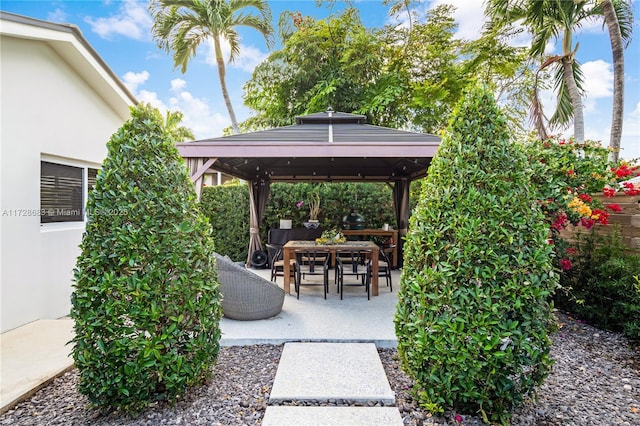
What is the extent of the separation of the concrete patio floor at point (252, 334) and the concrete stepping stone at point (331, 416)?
50.3 inches

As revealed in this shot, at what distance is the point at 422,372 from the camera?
2.49m

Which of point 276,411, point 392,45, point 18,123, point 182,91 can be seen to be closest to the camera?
point 276,411

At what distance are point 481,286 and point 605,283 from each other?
3.12 m

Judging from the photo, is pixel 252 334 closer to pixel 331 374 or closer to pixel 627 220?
pixel 331 374

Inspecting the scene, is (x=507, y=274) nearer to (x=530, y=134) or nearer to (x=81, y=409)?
(x=81, y=409)

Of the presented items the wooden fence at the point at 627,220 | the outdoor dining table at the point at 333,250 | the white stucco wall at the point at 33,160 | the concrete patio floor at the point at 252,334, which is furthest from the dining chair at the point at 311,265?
the wooden fence at the point at 627,220

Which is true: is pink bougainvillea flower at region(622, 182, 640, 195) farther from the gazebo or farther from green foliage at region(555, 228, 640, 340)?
the gazebo

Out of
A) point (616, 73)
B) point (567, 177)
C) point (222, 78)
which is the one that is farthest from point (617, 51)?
point (222, 78)

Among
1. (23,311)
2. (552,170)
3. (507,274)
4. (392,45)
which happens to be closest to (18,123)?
(23,311)

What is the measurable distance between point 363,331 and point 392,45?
505 inches

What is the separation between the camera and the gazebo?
4406 millimetres

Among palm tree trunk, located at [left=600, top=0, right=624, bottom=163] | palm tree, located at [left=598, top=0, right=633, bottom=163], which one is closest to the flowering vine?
palm tree, located at [left=598, top=0, right=633, bottom=163]

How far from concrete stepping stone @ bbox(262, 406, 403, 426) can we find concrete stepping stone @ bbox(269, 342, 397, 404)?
4.7 inches

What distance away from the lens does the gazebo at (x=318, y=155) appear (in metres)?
4.41
